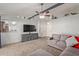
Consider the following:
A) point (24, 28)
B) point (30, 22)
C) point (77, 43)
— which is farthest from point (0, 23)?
point (77, 43)

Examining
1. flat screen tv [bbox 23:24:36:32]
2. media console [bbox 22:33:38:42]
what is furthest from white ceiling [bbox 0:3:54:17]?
media console [bbox 22:33:38:42]

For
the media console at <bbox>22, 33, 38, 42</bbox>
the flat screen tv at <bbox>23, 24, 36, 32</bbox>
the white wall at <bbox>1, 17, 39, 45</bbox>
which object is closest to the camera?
the white wall at <bbox>1, 17, 39, 45</bbox>

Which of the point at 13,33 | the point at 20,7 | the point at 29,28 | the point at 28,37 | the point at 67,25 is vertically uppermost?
the point at 20,7

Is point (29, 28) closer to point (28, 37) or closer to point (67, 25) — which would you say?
point (28, 37)

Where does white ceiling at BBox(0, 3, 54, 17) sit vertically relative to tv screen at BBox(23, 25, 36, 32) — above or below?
above

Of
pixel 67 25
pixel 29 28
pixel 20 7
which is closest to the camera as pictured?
pixel 20 7

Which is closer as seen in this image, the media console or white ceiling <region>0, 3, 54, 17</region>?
white ceiling <region>0, 3, 54, 17</region>

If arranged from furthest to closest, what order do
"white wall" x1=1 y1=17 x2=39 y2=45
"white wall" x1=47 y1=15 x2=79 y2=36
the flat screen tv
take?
the flat screen tv, "white wall" x1=1 y1=17 x2=39 y2=45, "white wall" x1=47 y1=15 x2=79 y2=36

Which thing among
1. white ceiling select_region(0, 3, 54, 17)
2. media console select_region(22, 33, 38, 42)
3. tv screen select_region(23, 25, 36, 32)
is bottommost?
media console select_region(22, 33, 38, 42)

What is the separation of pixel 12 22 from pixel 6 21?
0.40 m

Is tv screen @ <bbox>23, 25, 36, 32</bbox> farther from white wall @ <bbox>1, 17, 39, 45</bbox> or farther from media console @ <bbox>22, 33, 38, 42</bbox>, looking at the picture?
media console @ <bbox>22, 33, 38, 42</bbox>

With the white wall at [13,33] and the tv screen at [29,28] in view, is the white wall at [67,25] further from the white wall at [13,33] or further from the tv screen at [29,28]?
the white wall at [13,33]

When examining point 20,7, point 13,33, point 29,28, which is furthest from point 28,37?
point 20,7

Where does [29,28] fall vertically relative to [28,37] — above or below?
above
